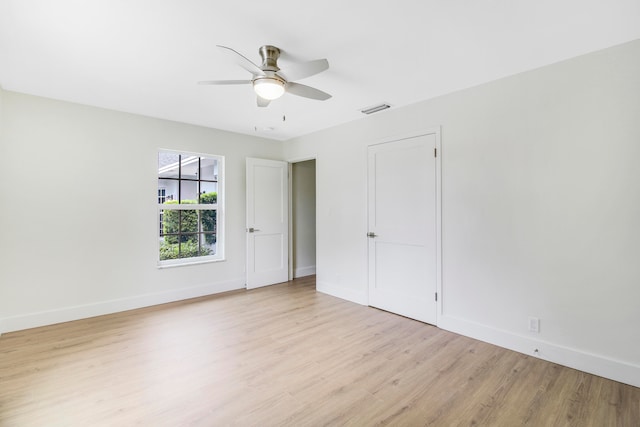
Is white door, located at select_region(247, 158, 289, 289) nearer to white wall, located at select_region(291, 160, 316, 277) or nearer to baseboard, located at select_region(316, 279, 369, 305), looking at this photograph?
white wall, located at select_region(291, 160, 316, 277)

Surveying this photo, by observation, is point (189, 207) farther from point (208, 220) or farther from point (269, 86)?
point (269, 86)

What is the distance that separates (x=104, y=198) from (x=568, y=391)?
4.91 m

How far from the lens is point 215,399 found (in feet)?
6.62

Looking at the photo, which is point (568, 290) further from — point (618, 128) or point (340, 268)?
point (340, 268)

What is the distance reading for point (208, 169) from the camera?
15.4ft

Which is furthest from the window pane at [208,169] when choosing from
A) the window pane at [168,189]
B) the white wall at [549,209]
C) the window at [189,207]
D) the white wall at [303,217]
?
the white wall at [549,209]

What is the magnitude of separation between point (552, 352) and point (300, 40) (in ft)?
10.6

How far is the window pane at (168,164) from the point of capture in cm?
424

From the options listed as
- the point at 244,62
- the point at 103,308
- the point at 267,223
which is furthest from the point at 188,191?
the point at 244,62

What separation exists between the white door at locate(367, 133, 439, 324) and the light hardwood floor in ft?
1.25

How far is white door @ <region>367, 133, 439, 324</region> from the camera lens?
Result: 131 inches

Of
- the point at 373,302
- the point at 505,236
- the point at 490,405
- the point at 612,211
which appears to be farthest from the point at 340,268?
the point at 612,211

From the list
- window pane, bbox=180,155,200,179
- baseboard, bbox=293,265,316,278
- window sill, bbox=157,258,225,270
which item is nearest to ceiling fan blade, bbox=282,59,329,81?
window pane, bbox=180,155,200,179

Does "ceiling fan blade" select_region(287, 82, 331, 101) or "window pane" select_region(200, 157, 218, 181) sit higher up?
"ceiling fan blade" select_region(287, 82, 331, 101)
